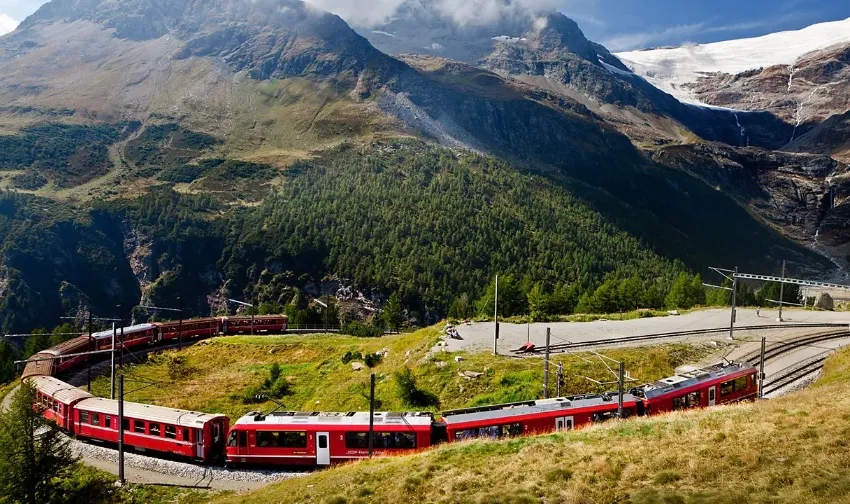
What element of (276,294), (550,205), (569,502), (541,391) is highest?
(550,205)

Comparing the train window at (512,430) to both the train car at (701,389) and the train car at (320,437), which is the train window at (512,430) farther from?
the train car at (701,389)

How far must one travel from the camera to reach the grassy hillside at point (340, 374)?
121 feet

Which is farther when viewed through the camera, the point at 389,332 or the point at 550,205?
the point at 550,205

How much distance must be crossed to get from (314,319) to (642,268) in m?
107

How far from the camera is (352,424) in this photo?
28.6 meters

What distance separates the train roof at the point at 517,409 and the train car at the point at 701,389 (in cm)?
302

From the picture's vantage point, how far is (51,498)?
27.7m

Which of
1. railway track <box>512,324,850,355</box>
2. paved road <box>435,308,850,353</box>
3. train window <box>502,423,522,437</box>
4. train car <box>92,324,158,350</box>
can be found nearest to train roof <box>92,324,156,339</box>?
train car <box>92,324,158,350</box>

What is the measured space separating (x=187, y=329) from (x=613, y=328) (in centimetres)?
5385

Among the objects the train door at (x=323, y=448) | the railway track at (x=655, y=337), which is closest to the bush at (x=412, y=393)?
the train door at (x=323, y=448)

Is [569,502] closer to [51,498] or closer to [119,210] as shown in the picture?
[51,498]

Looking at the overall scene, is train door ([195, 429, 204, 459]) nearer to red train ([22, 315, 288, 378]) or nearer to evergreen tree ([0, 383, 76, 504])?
evergreen tree ([0, 383, 76, 504])

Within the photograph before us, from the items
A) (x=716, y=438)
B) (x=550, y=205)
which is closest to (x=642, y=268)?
(x=550, y=205)

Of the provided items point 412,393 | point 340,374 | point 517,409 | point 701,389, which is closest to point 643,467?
point 517,409
